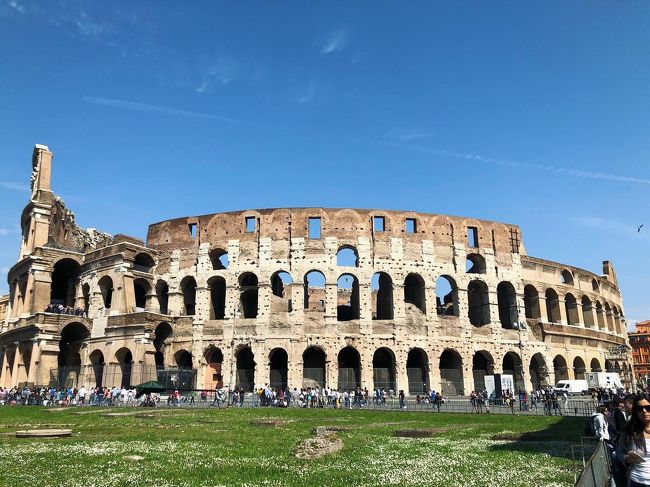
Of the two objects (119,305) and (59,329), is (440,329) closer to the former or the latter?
(119,305)

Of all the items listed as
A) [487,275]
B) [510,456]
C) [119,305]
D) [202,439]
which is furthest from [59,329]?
[510,456]

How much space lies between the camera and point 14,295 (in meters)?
44.6

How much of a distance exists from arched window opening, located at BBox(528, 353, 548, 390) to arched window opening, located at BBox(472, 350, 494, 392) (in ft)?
11.6

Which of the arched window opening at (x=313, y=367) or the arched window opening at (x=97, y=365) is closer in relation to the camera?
the arched window opening at (x=313, y=367)

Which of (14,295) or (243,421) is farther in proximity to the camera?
(14,295)

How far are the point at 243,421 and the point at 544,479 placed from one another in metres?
13.7

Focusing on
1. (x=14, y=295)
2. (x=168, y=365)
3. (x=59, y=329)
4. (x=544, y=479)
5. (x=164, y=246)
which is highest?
(x=164, y=246)

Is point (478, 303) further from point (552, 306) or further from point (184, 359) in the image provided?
point (184, 359)

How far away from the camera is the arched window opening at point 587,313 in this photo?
157 ft

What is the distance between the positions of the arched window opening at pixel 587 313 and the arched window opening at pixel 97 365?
39.1 m

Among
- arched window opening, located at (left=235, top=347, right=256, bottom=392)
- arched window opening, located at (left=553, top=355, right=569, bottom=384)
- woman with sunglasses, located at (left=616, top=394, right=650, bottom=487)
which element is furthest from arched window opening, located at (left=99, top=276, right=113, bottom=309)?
woman with sunglasses, located at (left=616, top=394, right=650, bottom=487)

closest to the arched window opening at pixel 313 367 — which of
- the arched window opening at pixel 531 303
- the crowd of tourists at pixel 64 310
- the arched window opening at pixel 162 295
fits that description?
the arched window opening at pixel 162 295

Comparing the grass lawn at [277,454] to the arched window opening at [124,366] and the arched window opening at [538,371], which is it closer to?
the arched window opening at [124,366]

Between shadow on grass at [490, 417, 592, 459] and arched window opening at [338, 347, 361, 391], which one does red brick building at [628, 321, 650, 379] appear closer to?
arched window opening at [338, 347, 361, 391]
